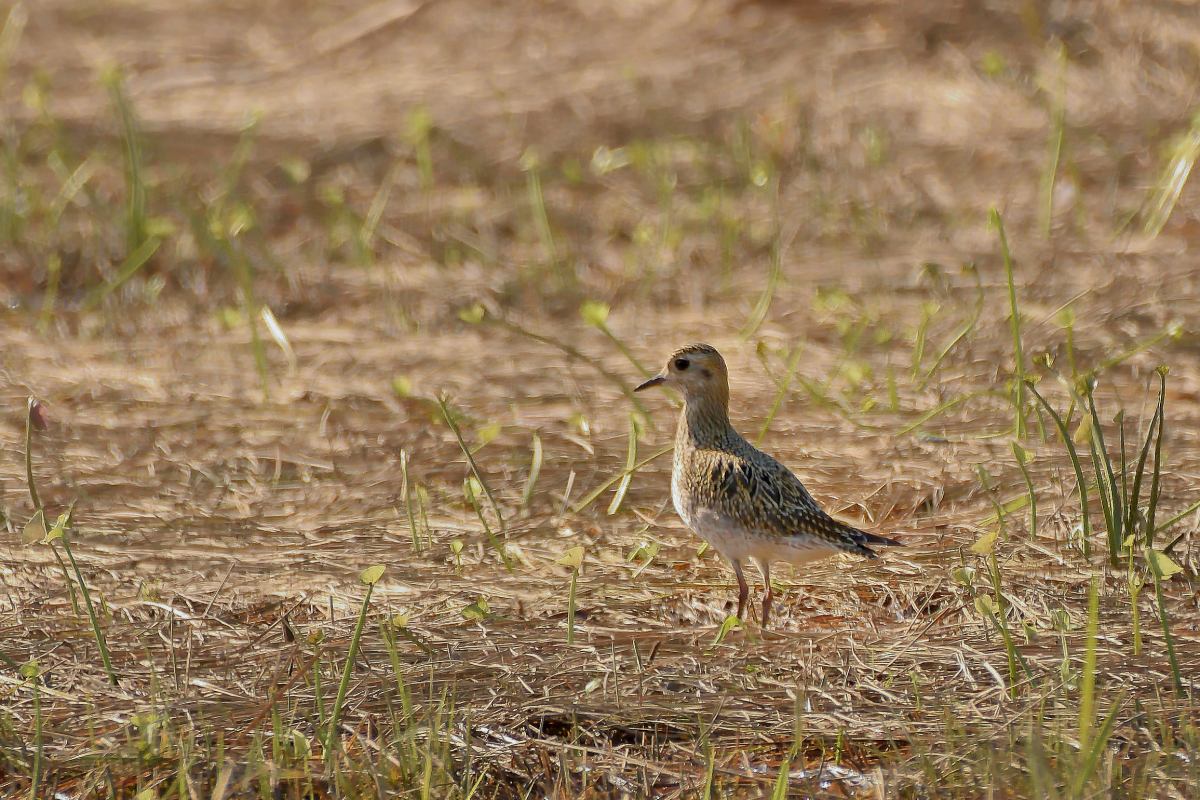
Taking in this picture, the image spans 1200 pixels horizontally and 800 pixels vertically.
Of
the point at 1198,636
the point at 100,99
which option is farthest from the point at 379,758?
the point at 100,99

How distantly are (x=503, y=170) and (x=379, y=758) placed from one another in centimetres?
646

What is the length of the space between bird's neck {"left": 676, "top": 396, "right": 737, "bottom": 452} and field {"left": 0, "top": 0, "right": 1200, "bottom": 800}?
0.76 ft

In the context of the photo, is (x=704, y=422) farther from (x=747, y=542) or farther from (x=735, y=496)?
(x=747, y=542)

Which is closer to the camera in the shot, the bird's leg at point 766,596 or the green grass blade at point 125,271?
the bird's leg at point 766,596

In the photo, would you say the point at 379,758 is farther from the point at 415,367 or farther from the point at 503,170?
the point at 503,170

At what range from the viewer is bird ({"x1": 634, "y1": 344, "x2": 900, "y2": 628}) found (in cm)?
466

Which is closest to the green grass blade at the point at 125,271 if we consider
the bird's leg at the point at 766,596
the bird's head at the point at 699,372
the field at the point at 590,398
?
the field at the point at 590,398

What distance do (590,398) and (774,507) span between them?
7.29 feet

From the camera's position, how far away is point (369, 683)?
418cm

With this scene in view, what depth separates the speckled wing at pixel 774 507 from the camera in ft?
15.2

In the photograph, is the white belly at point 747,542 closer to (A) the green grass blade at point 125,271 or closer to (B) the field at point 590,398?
(B) the field at point 590,398

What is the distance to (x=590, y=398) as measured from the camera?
679cm

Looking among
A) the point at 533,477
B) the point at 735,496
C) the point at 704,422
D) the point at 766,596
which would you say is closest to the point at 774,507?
the point at 735,496

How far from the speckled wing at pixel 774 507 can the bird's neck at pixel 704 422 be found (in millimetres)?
316
